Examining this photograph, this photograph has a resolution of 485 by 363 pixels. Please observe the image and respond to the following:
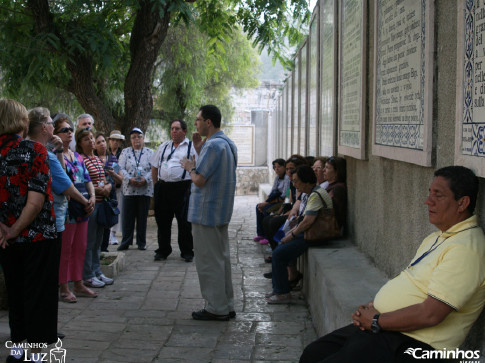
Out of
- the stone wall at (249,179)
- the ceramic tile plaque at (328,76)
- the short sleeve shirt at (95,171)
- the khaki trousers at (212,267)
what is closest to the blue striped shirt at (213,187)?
the khaki trousers at (212,267)

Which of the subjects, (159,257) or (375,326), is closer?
(375,326)

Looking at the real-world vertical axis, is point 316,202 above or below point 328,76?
below

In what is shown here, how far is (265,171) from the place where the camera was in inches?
918

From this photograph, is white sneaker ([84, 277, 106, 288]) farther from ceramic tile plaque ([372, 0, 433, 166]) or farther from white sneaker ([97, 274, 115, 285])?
ceramic tile plaque ([372, 0, 433, 166])

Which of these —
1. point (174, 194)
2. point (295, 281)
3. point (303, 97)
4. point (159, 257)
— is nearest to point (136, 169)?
point (174, 194)

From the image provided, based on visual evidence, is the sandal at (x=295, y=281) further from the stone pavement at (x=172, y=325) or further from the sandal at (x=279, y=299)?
the sandal at (x=279, y=299)

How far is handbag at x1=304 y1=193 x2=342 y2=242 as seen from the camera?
5707 millimetres

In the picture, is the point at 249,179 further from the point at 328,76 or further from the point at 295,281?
the point at 295,281

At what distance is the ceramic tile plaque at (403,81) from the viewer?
11.7 feet

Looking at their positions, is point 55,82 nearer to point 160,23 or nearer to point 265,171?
point 160,23

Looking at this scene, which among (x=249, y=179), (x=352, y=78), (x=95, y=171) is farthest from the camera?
(x=249, y=179)

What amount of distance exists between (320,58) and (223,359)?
5.44 metres

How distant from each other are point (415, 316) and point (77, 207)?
12.5 ft

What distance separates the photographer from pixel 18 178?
3.80m
